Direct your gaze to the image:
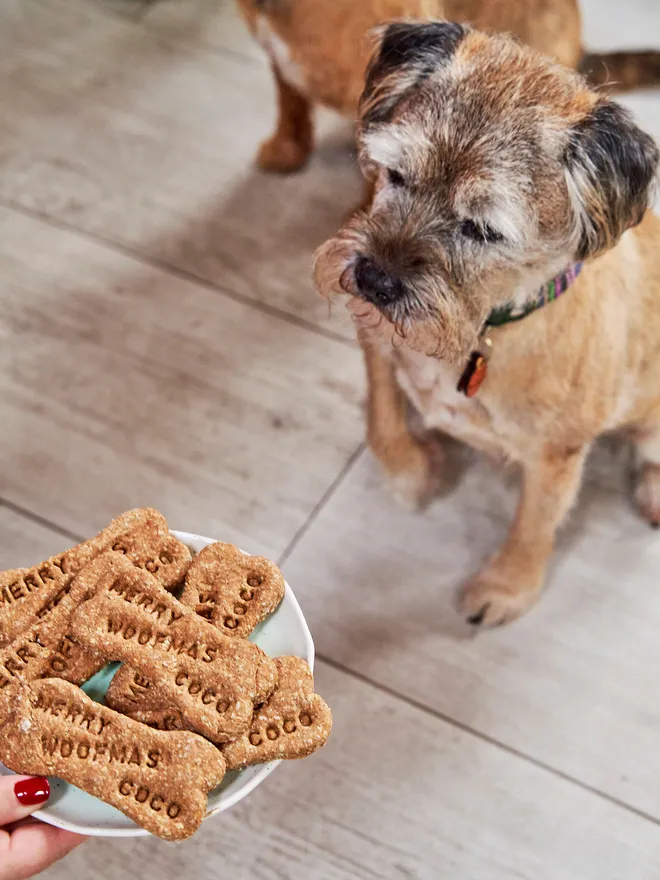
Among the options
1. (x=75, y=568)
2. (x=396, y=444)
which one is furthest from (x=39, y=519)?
(x=396, y=444)

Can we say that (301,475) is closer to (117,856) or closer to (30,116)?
(117,856)

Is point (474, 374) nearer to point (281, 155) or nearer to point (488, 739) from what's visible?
point (488, 739)

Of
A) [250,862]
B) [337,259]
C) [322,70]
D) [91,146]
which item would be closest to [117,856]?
[250,862]

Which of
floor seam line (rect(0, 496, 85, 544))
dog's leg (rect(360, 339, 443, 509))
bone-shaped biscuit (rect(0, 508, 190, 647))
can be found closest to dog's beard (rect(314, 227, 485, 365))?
dog's leg (rect(360, 339, 443, 509))

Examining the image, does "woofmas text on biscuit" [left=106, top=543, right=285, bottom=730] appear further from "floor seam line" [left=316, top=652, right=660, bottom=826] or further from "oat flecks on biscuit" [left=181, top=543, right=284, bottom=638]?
"floor seam line" [left=316, top=652, right=660, bottom=826]

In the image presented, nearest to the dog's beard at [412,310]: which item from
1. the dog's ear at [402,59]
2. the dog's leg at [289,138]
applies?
the dog's ear at [402,59]

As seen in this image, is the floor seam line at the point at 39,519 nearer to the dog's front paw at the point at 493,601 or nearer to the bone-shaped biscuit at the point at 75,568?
the bone-shaped biscuit at the point at 75,568
